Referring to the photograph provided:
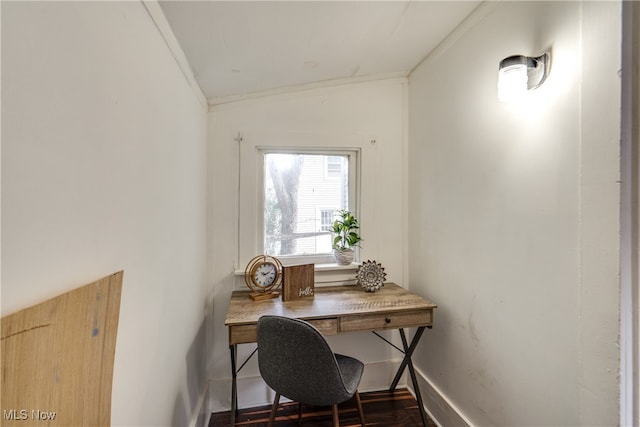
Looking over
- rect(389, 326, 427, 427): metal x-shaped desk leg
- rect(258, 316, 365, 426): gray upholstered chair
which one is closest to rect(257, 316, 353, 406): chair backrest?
rect(258, 316, 365, 426): gray upholstered chair

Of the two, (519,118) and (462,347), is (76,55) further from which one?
(462,347)

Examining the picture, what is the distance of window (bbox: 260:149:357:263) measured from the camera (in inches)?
81.0

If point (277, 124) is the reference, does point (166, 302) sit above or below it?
below

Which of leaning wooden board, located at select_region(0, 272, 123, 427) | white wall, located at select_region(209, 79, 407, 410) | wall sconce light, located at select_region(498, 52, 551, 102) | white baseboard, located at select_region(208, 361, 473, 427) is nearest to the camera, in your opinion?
leaning wooden board, located at select_region(0, 272, 123, 427)

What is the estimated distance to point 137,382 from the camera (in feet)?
2.87

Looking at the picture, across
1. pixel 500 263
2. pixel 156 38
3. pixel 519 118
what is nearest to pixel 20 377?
pixel 156 38

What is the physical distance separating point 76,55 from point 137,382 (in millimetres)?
931

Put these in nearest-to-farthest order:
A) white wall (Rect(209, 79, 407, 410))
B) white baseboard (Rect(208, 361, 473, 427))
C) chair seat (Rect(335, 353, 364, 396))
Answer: chair seat (Rect(335, 353, 364, 396))
white baseboard (Rect(208, 361, 473, 427))
white wall (Rect(209, 79, 407, 410))

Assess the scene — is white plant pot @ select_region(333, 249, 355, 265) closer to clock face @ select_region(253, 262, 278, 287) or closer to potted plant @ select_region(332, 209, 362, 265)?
potted plant @ select_region(332, 209, 362, 265)

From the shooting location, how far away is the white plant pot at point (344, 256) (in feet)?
6.67

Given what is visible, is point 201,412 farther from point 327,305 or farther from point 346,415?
point 327,305

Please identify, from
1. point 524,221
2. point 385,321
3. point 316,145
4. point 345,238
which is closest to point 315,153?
point 316,145

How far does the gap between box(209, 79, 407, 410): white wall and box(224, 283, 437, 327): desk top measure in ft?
0.82

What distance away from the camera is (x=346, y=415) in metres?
1.81
